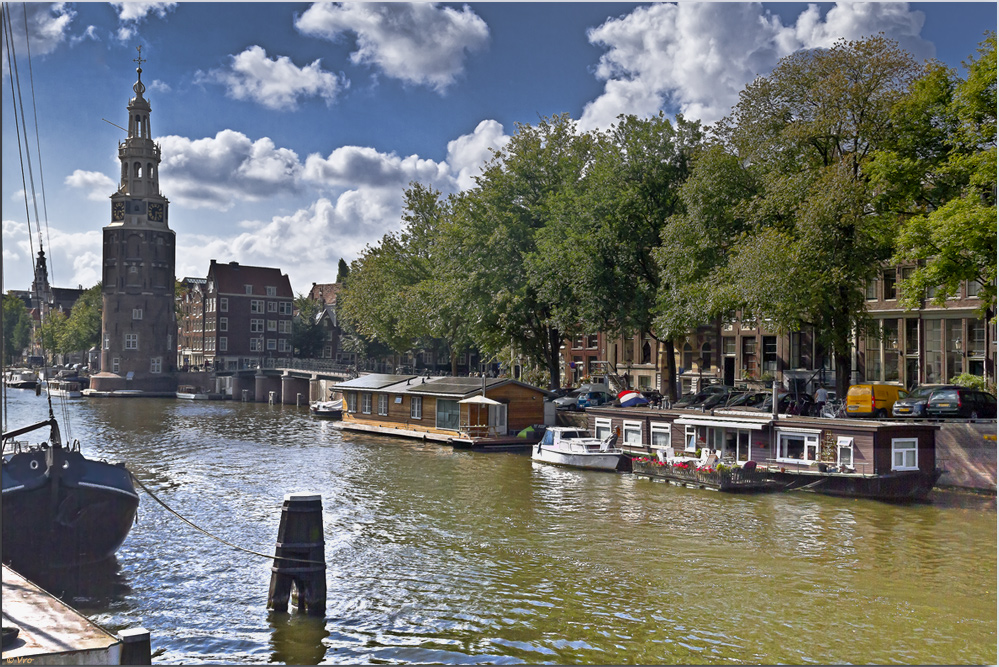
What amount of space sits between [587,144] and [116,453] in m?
35.1

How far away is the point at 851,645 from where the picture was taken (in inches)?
658

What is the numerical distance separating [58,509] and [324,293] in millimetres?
130292

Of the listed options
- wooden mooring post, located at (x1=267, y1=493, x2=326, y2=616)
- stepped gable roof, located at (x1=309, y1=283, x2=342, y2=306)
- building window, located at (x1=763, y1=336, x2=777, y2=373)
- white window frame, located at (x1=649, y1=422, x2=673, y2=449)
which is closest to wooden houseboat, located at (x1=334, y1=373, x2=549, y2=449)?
white window frame, located at (x1=649, y1=422, x2=673, y2=449)

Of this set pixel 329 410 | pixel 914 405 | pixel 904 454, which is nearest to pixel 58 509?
pixel 904 454

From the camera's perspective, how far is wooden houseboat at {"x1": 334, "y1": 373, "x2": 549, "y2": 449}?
5000 cm

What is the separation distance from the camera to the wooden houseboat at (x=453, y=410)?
50.0 metres

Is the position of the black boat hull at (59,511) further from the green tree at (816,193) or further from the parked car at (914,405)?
the parked car at (914,405)

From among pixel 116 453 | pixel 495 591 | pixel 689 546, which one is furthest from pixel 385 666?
pixel 116 453

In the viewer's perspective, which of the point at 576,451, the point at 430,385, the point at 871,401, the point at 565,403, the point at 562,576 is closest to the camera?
the point at 562,576

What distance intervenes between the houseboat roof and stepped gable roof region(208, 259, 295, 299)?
65499mm

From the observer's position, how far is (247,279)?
413ft

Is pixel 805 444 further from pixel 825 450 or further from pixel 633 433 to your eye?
pixel 633 433

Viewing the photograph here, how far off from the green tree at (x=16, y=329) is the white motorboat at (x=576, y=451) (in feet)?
441

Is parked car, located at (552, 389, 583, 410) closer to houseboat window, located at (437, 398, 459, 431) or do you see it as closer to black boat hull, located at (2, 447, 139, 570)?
houseboat window, located at (437, 398, 459, 431)
